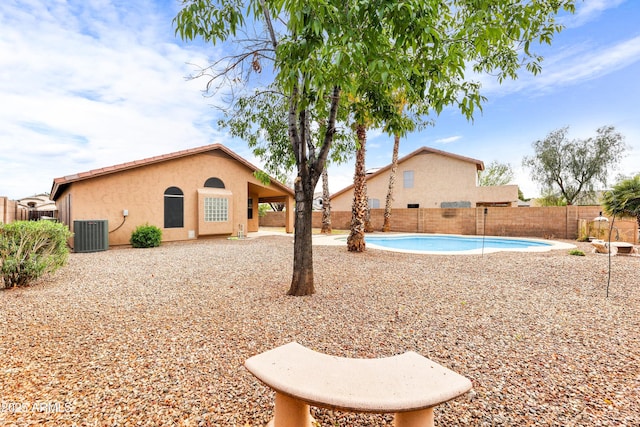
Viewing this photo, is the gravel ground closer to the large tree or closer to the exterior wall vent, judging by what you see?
the large tree

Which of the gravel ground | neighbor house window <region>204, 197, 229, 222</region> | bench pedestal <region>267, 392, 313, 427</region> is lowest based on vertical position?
the gravel ground

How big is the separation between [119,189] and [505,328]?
14526 millimetres

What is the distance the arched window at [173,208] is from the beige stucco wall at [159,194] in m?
0.16

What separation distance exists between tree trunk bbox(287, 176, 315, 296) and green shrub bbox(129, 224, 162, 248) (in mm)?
9468

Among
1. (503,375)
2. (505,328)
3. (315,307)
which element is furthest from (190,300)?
(505,328)

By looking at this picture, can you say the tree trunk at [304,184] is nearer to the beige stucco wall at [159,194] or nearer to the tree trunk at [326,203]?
the beige stucco wall at [159,194]

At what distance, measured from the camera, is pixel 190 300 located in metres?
4.83

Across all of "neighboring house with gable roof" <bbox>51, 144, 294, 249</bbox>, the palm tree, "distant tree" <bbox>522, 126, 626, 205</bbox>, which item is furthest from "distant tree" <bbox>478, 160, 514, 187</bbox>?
"neighboring house with gable roof" <bbox>51, 144, 294, 249</bbox>

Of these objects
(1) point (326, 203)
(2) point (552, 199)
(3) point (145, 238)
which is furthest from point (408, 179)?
(3) point (145, 238)

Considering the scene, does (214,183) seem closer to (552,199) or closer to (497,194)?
(497,194)

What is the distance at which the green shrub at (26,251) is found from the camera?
5.32 meters

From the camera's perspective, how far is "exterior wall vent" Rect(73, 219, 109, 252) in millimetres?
10461

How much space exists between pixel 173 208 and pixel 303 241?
11.4 m

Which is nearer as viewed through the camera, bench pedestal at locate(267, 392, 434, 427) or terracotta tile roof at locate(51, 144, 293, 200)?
bench pedestal at locate(267, 392, 434, 427)
